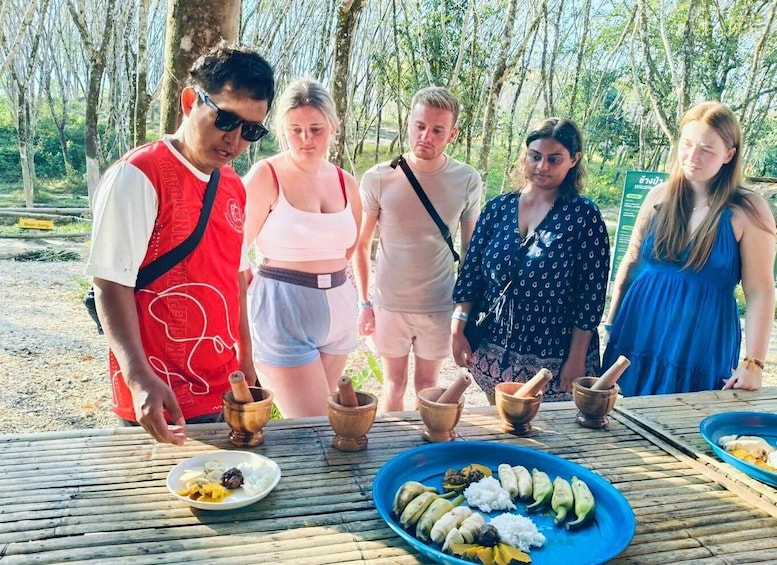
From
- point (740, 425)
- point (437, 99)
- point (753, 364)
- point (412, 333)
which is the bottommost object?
point (412, 333)

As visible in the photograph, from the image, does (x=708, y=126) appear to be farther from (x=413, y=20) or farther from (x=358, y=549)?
(x=413, y=20)

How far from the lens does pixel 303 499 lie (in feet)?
4.28

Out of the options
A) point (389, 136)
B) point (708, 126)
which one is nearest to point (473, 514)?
point (708, 126)

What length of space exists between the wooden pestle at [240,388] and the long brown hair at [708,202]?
172 cm

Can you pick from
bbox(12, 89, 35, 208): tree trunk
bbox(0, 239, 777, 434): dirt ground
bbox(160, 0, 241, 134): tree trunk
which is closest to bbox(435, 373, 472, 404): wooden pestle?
bbox(160, 0, 241, 134): tree trunk

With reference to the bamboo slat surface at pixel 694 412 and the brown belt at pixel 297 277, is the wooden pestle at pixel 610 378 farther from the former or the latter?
the brown belt at pixel 297 277

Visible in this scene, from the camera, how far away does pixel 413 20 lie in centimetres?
1037

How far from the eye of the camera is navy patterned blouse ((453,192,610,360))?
2.22m

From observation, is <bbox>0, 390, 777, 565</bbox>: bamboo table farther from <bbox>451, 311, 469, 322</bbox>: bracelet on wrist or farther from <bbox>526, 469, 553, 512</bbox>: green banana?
<bbox>451, 311, 469, 322</bbox>: bracelet on wrist

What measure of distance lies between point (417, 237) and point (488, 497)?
1.60 meters

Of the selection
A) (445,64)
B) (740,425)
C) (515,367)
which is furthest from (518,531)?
(445,64)

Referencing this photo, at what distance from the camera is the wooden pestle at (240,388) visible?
145cm

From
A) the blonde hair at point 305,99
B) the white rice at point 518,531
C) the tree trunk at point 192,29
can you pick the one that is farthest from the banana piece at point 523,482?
the tree trunk at point 192,29

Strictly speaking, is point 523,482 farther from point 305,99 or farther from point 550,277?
point 305,99
